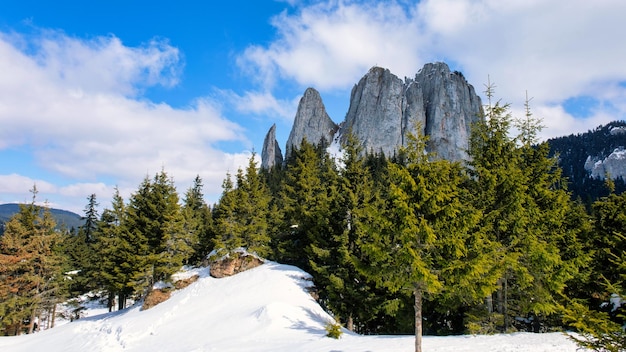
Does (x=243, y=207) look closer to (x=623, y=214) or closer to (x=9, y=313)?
(x=9, y=313)

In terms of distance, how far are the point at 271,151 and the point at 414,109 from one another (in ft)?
176

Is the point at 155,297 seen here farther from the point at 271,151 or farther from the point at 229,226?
the point at 271,151

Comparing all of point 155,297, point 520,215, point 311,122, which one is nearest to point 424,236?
point 520,215

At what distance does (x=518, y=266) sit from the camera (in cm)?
1420

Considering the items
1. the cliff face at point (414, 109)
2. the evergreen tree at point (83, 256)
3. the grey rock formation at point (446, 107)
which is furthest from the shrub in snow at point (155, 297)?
the grey rock formation at point (446, 107)

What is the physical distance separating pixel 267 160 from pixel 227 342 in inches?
4505

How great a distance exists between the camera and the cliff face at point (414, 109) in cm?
11494

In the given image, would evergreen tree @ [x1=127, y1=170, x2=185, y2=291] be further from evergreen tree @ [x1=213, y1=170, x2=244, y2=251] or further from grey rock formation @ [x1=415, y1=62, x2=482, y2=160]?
grey rock formation @ [x1=415, y1=62, x2=482, y2=160]

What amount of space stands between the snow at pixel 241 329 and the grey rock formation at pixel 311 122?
106761 mm

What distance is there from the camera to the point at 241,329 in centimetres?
1781

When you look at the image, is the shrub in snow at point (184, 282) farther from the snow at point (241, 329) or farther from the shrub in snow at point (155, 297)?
the shrub in snow at point (155, 297)

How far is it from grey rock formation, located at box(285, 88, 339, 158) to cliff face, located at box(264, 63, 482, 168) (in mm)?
863

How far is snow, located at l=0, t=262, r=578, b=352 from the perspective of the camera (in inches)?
522

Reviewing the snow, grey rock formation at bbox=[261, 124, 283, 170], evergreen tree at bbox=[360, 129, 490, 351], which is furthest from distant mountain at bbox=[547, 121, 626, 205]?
evergreen tree at bbox=[360, 129, 490, 351]
